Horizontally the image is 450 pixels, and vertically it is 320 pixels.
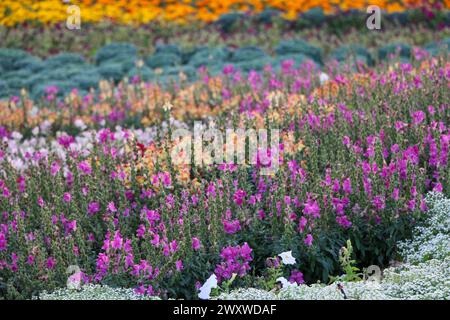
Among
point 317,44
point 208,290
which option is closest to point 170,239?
point 208,290

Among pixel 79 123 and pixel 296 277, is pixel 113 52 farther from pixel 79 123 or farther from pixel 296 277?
pixel 296 277

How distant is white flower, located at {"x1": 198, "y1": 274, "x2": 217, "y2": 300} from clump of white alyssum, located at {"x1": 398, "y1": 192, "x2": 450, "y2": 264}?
45.6 inches

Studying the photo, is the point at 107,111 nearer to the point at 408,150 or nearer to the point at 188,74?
the point at 188,74

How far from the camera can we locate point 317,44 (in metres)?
13.3

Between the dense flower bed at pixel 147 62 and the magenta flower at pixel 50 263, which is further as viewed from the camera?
the dense flower bed at pixel 147 62

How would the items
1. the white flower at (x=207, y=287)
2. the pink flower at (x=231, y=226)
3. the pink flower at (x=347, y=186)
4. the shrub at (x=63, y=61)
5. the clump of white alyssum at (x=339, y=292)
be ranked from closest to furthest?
1. the clump of white alyssum at (x=339, y=292)
2. the white flower at (x=207, y=287)
3. the pink flower at (x=231, y=226)
4. the pink flower at (x=347, y=186)
5. the shrub at (x=63, y=61)

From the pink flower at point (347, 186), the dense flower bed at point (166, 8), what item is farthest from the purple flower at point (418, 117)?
the dense flower bed at point (166, 8)

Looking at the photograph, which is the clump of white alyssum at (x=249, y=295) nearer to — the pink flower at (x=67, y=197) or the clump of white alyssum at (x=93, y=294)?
the clump of white alyssum at (x=93, y=294)

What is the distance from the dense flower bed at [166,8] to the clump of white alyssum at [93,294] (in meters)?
11.2

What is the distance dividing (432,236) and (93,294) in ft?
6.42

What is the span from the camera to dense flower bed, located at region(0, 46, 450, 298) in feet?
15.7

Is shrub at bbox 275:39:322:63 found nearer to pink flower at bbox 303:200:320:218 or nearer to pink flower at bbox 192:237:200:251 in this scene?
pink flower at bbox 303:200:320:218

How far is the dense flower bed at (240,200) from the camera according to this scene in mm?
4781

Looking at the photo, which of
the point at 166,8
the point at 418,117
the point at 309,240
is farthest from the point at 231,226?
the point at 166,8
